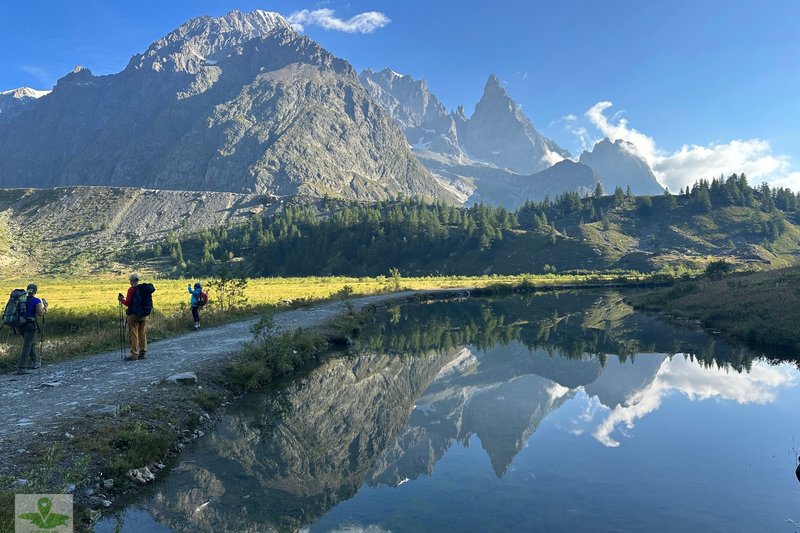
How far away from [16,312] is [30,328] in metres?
0.92

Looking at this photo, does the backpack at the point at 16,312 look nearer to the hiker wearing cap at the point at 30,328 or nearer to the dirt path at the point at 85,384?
the hiker wearing cap at the point at 30,328

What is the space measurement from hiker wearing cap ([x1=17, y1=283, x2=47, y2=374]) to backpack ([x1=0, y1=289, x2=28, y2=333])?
0.07 m

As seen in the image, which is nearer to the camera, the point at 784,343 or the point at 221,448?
the point at 221,448

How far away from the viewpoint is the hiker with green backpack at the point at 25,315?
1869 centimetres

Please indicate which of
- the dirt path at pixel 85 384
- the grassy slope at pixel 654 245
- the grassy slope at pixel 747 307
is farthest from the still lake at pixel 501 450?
the grassy slope at pixel 654 245

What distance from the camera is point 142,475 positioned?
39.0 feet

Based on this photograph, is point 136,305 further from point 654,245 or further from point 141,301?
point 654,245

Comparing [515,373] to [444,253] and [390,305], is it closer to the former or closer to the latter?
[390,305]

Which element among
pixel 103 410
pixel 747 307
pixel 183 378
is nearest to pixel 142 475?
pixel 103 410

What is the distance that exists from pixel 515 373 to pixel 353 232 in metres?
172

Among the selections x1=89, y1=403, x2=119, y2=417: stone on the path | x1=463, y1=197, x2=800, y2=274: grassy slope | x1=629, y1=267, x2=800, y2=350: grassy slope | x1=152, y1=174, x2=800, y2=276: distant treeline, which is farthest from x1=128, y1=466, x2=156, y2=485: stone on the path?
x1=152, y1=174, x2=800, y2=276: distant treeline

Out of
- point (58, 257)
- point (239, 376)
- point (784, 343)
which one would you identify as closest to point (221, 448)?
point (239, 376)

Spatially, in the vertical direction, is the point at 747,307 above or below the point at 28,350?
below

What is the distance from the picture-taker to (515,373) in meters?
29.0
